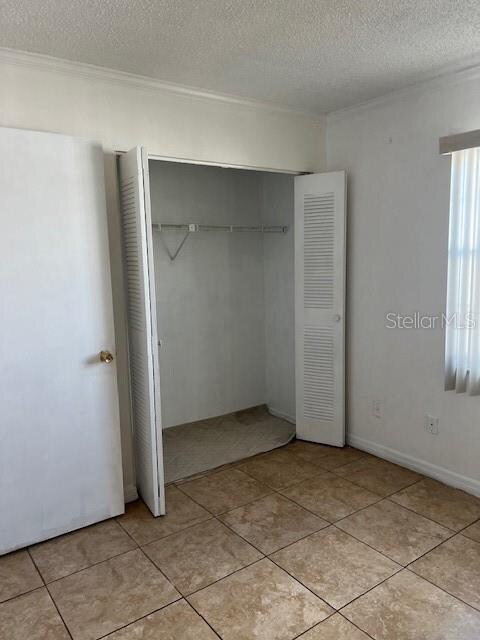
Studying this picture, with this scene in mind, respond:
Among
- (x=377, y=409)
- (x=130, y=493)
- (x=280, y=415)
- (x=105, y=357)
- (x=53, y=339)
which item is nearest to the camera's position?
(x=53, y=339)

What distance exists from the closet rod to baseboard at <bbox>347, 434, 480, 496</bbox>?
5.91ft

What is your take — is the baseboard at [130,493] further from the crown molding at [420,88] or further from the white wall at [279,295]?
the crown molding at [420,88]

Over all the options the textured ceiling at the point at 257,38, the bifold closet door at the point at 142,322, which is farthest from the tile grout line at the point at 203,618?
the textured ceiling at the point at 257,38

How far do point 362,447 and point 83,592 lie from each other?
2.15 meters

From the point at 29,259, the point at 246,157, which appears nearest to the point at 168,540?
the point at 29,259

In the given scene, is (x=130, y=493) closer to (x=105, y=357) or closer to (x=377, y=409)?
(x=105, y=357)

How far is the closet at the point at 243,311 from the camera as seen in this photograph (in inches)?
138

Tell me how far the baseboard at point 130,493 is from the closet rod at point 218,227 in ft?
6.23

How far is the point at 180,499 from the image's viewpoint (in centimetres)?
292

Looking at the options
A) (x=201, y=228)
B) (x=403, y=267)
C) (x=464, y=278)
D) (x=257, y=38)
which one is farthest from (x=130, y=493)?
(x=257, y=38)

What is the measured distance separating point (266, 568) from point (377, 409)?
61.0 inches

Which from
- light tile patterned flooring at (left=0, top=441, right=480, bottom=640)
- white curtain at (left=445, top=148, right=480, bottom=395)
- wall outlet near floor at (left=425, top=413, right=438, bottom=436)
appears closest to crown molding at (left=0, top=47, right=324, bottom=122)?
white curtain at (left=445, top=148, right=480, bottom=395)

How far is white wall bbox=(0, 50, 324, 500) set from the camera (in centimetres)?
240

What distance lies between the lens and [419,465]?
3178mm
